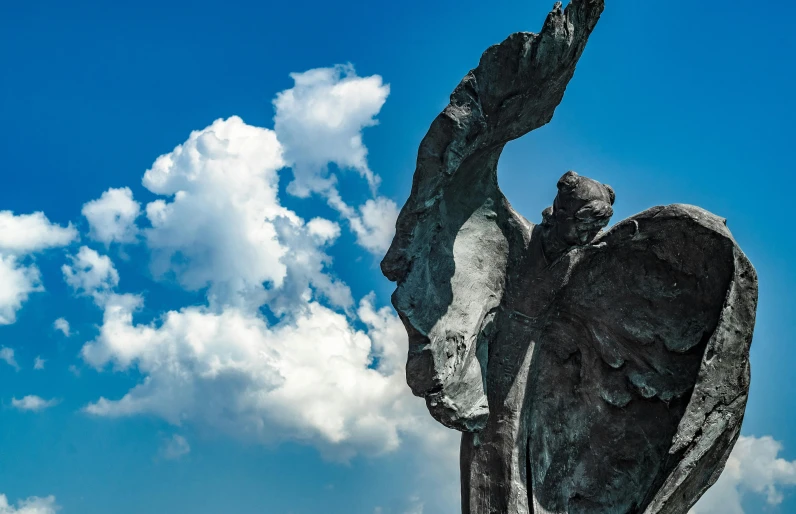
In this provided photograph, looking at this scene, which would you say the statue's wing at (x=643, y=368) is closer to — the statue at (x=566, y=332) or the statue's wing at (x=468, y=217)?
the statue at (x=566, y=332)

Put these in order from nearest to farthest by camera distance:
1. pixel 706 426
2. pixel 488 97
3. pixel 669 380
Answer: pixel 488 97, pixel 706 426, pixel 669 380

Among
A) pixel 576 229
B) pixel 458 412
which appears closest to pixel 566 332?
pixel 576 229

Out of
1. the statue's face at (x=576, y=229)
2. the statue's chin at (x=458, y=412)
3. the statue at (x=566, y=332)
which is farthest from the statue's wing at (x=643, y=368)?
the statue's chin at (x=458, y=412)

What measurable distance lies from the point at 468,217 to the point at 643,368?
6.08 feet

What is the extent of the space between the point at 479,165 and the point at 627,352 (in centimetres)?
194

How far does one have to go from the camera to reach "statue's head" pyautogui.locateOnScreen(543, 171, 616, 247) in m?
6.46

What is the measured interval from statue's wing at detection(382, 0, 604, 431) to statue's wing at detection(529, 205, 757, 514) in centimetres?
69

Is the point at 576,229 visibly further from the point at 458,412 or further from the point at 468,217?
the point at 458,412

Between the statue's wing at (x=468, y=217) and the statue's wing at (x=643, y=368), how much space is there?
69cm

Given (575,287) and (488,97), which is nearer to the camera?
(488,97)

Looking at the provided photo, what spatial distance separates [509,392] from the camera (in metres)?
6.78

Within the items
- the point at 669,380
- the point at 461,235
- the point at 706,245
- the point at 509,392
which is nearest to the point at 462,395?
the point at 509,392

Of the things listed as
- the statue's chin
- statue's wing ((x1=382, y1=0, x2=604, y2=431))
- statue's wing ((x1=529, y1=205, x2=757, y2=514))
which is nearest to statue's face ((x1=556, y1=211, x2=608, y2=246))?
statue's wing ((x1=529, y1=205, x2=757, y2=514))

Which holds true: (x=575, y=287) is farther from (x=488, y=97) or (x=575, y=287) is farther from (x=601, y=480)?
(x=488, y=97)
